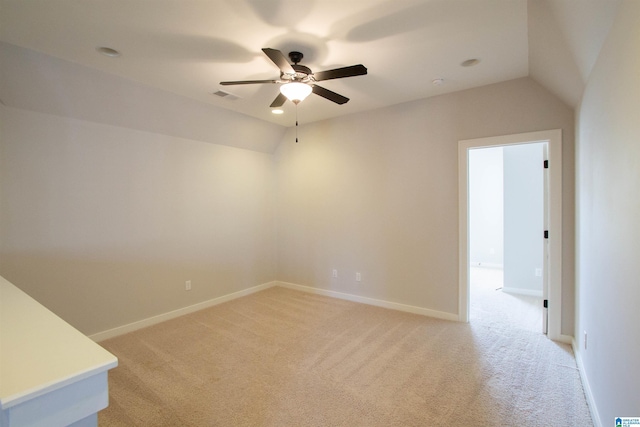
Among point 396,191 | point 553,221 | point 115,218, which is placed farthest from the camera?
point 396,191

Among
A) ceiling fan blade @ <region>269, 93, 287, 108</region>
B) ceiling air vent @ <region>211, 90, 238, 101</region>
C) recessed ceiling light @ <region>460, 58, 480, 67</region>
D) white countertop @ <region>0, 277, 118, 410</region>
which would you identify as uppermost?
ceiling air vent @ <region>211, 90, 238, 101</region>

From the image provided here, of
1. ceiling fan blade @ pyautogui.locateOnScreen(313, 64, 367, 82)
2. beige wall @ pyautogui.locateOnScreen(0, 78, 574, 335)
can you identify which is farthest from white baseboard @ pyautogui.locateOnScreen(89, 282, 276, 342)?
ceiling fan blade @ pyautogui.locateOnScreen(313, 64, 367, 82)

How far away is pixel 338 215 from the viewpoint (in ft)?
15.4

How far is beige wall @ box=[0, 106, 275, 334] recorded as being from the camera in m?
2.88

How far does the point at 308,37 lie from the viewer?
240 cm

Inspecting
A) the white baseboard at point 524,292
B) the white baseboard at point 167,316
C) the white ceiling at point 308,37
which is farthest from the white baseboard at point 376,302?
the white ceiling at point 308,37

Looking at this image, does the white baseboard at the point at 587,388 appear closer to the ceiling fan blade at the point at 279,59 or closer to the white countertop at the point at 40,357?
the white countertop at the point at 40,357

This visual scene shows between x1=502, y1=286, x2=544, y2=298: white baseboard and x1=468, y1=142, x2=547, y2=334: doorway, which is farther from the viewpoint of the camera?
x1=502, y1=286, x2=544, y2=298: white baseboard

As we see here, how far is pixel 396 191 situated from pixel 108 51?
11.1 ft

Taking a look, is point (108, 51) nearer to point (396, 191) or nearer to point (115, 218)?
point (115, 218)

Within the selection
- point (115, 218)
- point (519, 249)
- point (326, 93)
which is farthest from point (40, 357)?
point (519, 249)

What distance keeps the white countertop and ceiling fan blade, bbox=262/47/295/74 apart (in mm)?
1820

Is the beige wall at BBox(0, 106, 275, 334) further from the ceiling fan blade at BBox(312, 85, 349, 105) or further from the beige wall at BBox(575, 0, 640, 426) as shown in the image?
the beige wall at BBox(575, 0, 640, 426)

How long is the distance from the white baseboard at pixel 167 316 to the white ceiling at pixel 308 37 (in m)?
2.44
